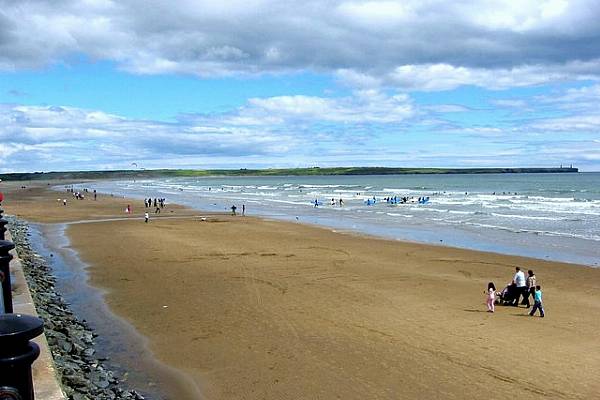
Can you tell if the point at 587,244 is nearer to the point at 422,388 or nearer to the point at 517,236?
the point at 517,236

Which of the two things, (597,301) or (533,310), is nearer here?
(533,310)

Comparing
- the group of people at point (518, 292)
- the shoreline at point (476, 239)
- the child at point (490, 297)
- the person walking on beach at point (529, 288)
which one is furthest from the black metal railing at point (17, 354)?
the shoreline at point (476, 239)

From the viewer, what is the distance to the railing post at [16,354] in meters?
2.24

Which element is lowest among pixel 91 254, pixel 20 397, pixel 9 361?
pixel 91 254

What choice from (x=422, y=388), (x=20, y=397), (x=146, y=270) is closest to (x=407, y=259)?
(x=146, y=270)

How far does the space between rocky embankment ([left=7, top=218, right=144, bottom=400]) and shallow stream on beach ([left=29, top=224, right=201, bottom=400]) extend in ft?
0.80

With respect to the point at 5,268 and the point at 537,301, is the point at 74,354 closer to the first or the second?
the point at 5,268

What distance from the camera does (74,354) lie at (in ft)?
33.2

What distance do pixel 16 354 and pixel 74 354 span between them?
342 inches

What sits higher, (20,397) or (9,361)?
(9,361)

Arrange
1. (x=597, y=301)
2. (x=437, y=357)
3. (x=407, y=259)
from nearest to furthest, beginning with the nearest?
1. (x=437, y=357)
2. (x=597, y=301)
3. (x=407, y=259)

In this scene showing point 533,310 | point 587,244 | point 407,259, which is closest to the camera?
point 533,310

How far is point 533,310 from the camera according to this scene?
45.0ft

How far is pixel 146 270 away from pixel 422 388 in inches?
523
